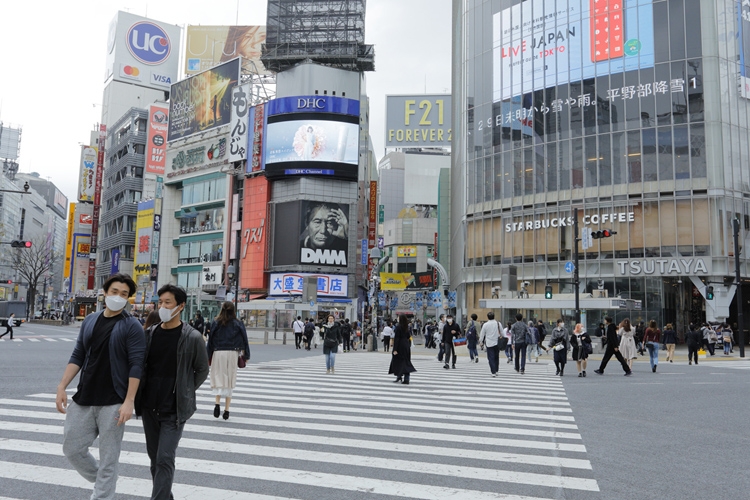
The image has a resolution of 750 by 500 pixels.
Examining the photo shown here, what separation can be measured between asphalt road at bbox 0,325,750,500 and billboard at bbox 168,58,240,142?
55998 mm

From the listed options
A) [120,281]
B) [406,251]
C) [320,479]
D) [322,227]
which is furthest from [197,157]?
[120,281]

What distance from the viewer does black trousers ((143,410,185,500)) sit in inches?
180

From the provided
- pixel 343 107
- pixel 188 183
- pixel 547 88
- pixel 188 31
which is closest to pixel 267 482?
pixel 547 88

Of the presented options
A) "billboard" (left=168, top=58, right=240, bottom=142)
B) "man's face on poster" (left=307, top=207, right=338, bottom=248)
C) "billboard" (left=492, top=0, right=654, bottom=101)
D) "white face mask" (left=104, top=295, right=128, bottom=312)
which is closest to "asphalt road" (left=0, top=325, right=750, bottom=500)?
"white face mask" (left=104, top=295, right=128, bottom=312)

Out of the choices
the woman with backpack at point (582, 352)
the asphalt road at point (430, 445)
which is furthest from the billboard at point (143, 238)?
the woman with backpack at point (582, 352)

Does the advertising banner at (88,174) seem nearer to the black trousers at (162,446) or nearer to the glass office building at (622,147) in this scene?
the glass office building at (622,147)

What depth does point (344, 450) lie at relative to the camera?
7.32m

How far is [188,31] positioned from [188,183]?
2907 cm

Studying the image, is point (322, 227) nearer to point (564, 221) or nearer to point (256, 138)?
point (256, 138)

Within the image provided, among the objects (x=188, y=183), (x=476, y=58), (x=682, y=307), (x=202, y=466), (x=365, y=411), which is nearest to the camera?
(x=202, y=466)

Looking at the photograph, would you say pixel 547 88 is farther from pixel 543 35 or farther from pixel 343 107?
pixel 343 107

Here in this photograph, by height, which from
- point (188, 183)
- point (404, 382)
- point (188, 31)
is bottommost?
point (404, 382)

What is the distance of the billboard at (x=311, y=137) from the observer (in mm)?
59688

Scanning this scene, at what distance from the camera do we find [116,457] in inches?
176
